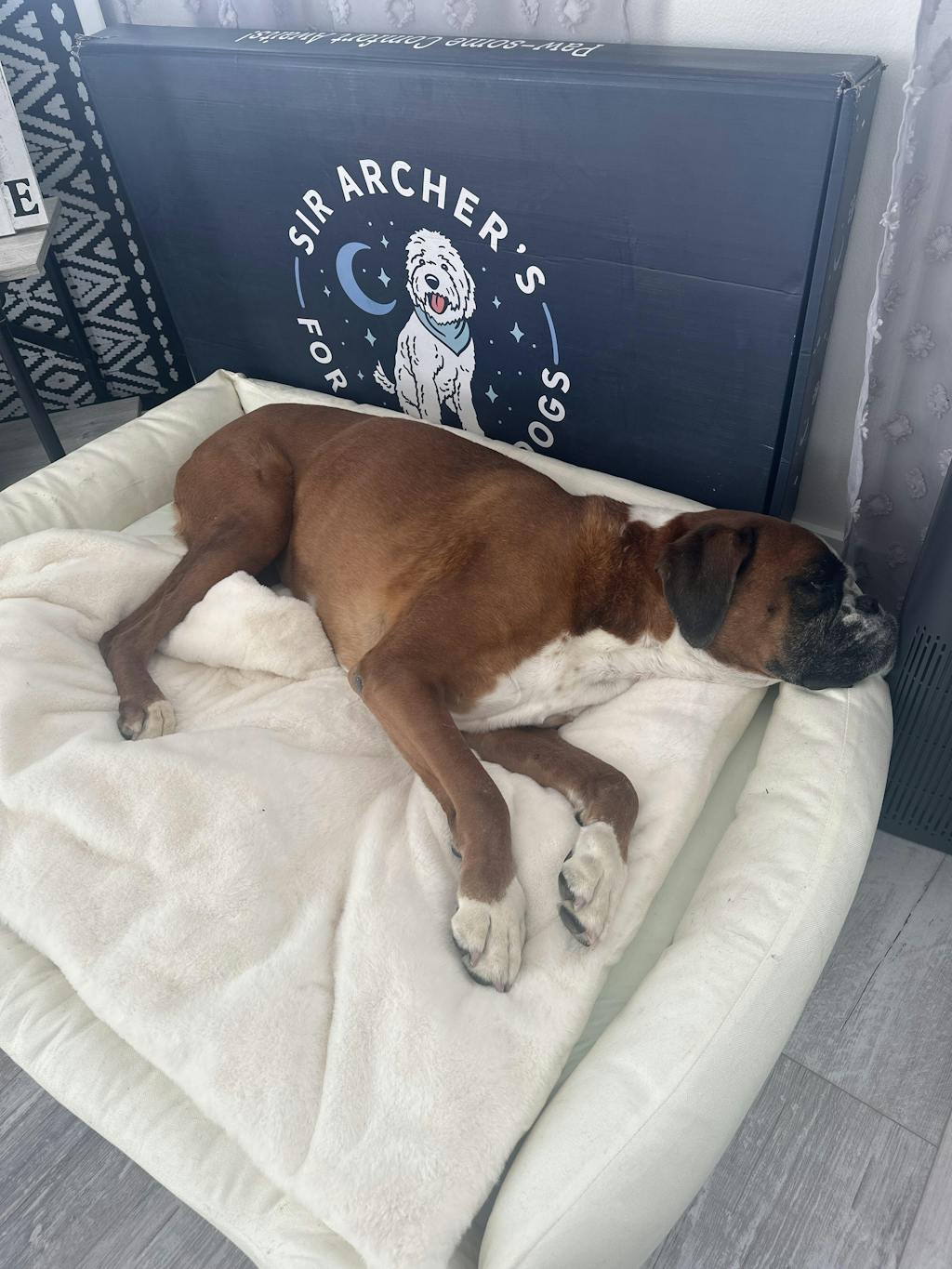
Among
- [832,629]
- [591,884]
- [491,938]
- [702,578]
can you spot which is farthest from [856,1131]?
[702,578]

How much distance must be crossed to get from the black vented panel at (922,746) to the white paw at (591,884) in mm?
796

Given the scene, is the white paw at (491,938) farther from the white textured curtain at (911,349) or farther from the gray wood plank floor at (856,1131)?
the white textured curtain at (911,349)

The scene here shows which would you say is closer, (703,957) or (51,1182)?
(703,957)

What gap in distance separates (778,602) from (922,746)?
57cm

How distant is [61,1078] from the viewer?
1520 millimetres

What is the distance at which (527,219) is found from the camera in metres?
2.12

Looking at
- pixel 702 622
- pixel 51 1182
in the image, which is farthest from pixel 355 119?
pixel 51 1182

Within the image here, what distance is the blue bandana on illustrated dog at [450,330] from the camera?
245 centimetres

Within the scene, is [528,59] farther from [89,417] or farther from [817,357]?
[89,417]

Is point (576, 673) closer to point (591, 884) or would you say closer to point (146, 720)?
point (591, 884)

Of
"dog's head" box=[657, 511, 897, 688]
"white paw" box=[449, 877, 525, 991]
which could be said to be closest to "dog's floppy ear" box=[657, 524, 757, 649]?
"dog's head" box=[657, 511, 897, 688]

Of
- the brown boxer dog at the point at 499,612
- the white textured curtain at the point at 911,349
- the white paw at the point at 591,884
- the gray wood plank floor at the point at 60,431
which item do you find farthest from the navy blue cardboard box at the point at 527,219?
the white paw at the point at 591,884

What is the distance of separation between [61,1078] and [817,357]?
82.9 inches

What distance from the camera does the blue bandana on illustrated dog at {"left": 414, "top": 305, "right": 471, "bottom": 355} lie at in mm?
2453
